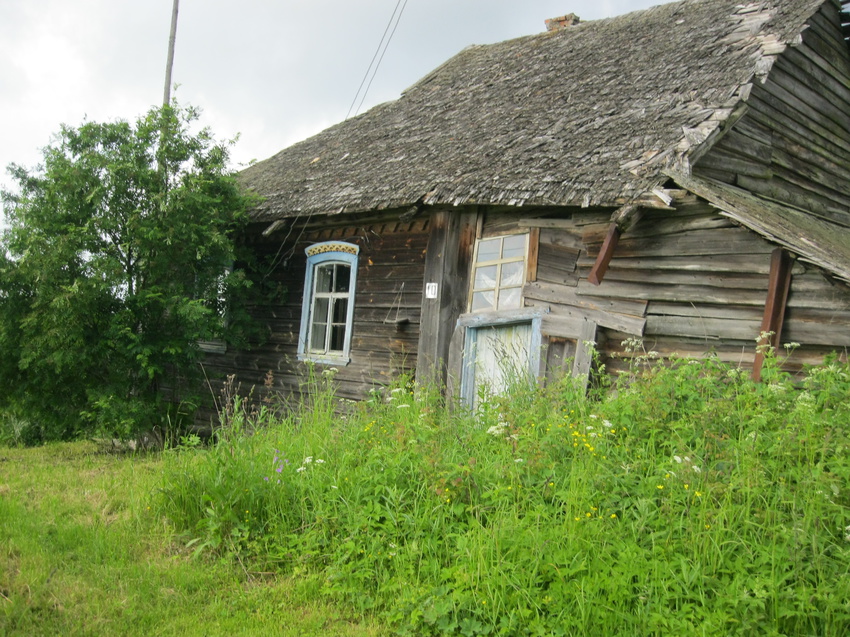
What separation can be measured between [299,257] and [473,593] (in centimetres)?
750

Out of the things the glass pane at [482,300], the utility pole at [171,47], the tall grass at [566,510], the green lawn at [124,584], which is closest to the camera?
the tall grass at [566,510]

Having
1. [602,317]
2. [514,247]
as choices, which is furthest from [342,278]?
[602,317]

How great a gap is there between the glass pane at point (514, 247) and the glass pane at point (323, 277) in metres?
3.33

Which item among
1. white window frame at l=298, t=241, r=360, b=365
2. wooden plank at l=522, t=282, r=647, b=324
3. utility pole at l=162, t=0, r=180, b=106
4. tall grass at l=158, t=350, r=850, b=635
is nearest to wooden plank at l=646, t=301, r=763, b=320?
wooden plank at l=522, t=282, r=647, b=324

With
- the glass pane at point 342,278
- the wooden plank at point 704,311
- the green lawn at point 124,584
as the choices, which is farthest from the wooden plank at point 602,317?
the green lawn at point 124,584

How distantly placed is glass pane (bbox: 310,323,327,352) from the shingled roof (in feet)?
5.56

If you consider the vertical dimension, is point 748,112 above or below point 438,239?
above

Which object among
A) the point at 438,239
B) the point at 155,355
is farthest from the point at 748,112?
the point at 155,355

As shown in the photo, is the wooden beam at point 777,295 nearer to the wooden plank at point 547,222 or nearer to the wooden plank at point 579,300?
the wooden plank at point 579,300

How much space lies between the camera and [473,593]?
3.42 metres

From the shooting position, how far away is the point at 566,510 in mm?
3801

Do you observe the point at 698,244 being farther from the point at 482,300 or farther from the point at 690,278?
the point at 482,300

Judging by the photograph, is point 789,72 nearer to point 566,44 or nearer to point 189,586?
point 566,44

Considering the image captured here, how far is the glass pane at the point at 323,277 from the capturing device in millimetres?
10078
